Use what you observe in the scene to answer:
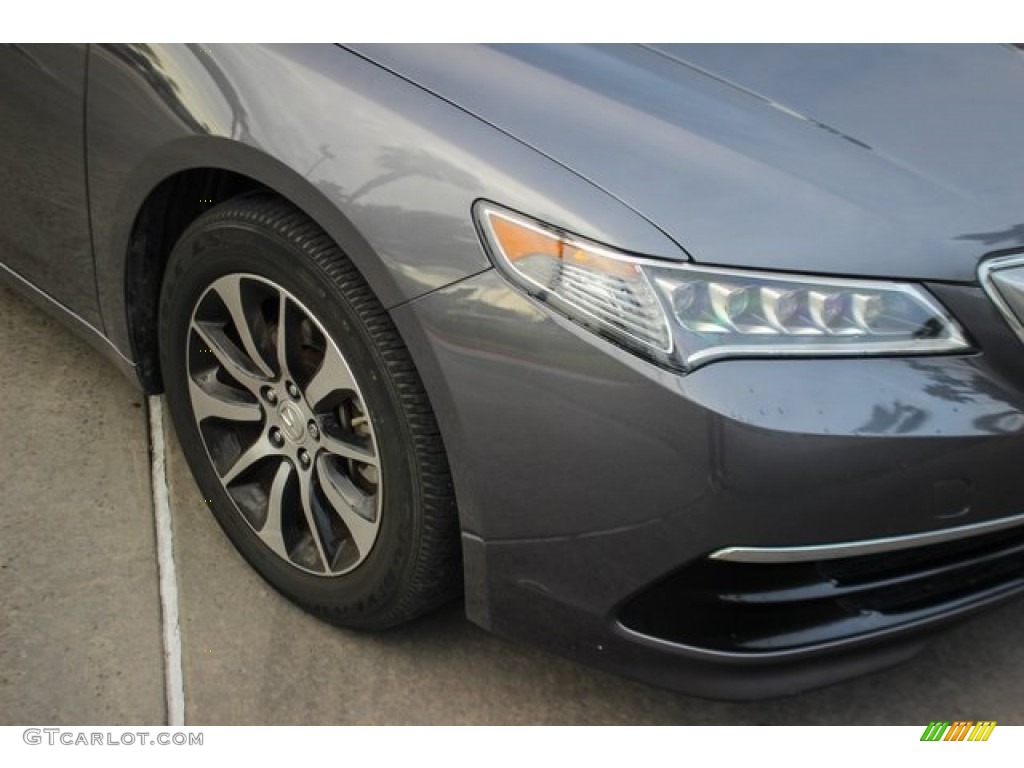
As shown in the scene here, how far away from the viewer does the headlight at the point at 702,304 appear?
6.17 feet

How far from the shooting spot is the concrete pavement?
239 centimetres

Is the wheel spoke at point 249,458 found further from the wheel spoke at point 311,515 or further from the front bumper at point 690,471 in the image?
the front bumper at point 690,471

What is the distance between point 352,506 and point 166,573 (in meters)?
0.60

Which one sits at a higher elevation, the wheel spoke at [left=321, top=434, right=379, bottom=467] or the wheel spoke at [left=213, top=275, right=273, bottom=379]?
the wheel spoke at [left=213, top=275, right=273, bottom=379]

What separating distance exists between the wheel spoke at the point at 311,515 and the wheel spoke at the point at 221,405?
0.17 m

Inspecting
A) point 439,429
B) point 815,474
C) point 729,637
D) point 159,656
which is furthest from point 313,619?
point 815,474

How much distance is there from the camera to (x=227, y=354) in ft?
8.21

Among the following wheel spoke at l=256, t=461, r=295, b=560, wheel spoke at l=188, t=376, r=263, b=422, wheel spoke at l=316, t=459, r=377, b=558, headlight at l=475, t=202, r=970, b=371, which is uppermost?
headlight at l=475, t=202, r=970, b=371

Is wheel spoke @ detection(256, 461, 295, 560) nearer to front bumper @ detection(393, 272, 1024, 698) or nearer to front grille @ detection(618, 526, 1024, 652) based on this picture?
front bumper @ detection(393, 272, 1024, 698)

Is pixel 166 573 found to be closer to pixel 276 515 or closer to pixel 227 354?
pixel 276 515

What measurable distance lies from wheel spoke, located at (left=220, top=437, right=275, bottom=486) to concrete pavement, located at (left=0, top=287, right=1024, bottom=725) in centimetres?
23

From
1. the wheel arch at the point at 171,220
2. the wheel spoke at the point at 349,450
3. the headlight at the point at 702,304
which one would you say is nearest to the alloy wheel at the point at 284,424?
the wheel spoke at the point at 349,450

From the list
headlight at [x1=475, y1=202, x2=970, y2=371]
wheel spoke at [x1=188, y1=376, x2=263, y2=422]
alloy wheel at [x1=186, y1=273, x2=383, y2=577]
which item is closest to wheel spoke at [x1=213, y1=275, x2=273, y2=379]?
alloy wheel at [x1=186, y1=273, x2=383, y2=577]

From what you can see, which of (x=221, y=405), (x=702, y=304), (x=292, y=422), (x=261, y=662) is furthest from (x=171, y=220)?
(x=702, y=304)
